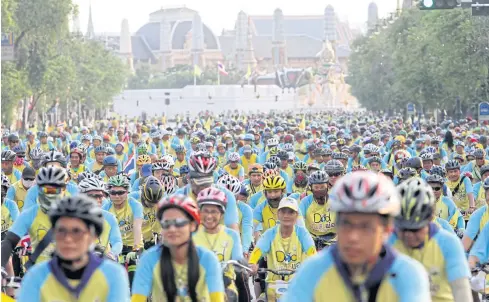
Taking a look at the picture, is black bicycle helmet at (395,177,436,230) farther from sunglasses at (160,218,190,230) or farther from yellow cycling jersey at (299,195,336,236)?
yellow cycling jersey at (299,195,336,236)

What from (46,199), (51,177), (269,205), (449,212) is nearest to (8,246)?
(46,199)

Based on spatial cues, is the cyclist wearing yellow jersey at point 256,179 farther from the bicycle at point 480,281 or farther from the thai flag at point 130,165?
the thai flag at point 130,165

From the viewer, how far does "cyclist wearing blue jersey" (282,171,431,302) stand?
16.4ft

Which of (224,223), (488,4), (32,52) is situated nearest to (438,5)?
(488,4)

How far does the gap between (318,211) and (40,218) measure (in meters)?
3.69

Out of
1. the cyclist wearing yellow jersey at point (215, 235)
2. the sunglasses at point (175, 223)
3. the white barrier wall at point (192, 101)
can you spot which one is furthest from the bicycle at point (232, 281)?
the white barrier wall at point (192, 101)

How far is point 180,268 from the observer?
7105 millimetres

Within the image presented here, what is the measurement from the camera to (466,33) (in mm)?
46438

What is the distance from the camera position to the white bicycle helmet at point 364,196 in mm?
4984

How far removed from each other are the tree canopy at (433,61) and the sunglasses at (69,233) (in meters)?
41.0

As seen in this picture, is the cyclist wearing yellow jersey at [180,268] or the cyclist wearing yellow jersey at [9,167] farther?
the cyclist wearing yellow jersey at [9,167]

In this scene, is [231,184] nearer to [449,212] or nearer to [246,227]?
[246,227]

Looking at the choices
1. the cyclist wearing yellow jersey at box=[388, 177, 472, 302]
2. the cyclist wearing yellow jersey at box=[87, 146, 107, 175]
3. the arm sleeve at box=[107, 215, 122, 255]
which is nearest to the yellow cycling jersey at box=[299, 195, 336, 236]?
the arm sleeve at box=[107, 215, 122, 255]

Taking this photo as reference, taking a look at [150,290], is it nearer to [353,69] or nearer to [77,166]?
[77,166]
